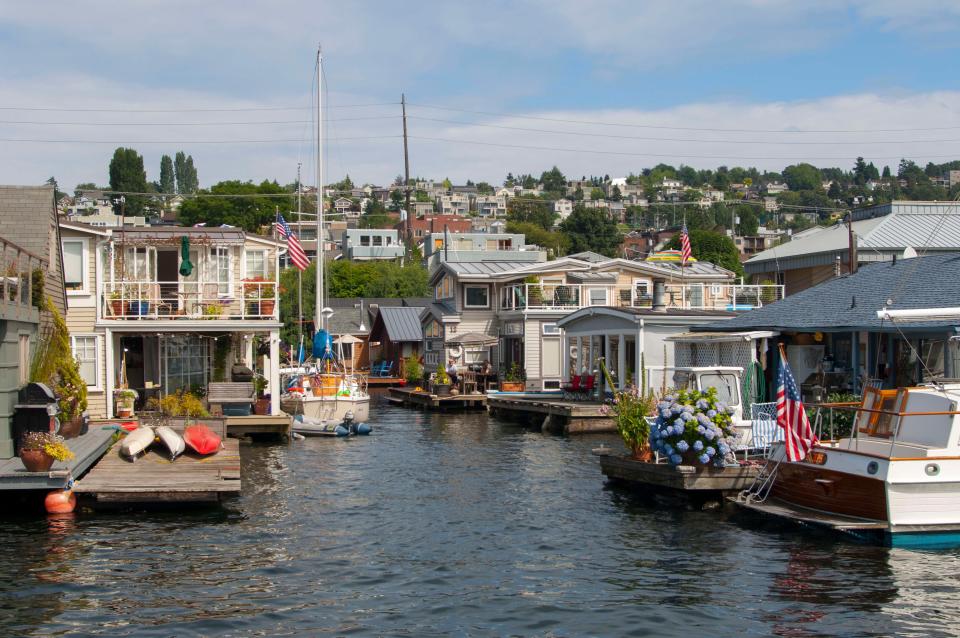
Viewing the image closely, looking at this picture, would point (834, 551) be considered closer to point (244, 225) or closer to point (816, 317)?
point (816, 317)

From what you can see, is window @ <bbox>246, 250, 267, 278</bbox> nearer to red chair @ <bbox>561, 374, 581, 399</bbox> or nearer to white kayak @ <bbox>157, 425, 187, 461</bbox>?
red chair @ <bbox>561, 374, 581, 399</bbox>

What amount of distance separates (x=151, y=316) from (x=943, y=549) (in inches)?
933

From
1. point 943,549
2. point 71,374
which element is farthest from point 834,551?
point 71,374

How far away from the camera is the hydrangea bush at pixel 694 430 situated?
71.1 ft

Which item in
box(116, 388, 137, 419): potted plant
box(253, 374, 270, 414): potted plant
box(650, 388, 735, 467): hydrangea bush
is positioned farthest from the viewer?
box(253, 374, 270, 414): potted plant

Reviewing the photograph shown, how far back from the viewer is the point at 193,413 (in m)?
31.3

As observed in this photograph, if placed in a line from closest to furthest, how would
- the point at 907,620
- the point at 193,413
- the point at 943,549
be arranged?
the point at 907,620, the point at 943,549, the point at 193,413

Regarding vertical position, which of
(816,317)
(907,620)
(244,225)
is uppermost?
(244,225)

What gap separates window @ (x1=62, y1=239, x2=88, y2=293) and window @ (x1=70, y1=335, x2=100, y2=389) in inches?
59.8

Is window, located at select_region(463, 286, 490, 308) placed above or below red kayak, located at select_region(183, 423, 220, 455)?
above

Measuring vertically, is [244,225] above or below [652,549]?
above

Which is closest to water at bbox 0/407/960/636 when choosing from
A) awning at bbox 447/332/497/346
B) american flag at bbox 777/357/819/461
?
american flag at bbox 777/357/819/461

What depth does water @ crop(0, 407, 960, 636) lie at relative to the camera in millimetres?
14430

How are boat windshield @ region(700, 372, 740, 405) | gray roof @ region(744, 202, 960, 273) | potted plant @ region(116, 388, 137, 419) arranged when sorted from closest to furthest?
boat windshield @ region(700, 372, 740, 405), potted plant @ region(116, 388, 137, 419), gray roof @ region(744, 202, 960, 273)
